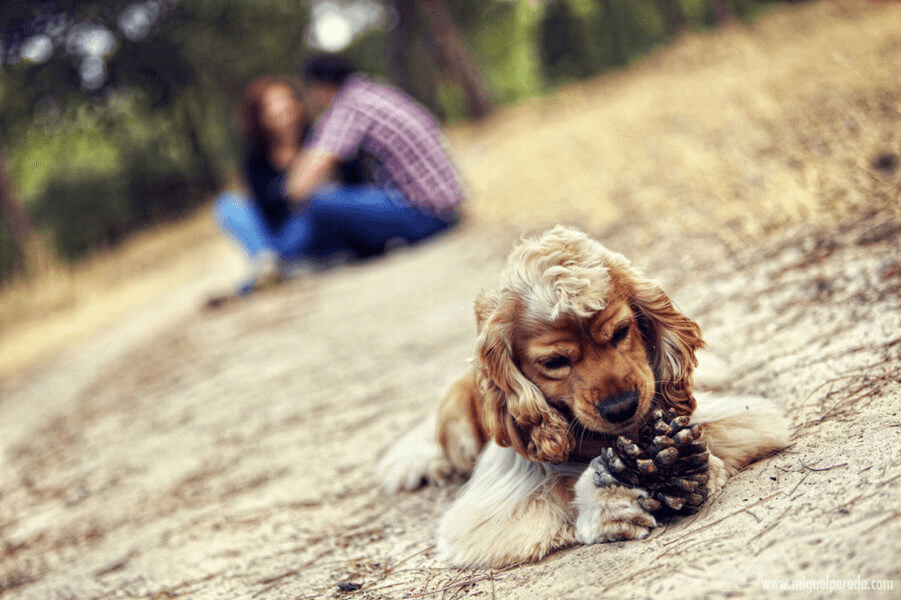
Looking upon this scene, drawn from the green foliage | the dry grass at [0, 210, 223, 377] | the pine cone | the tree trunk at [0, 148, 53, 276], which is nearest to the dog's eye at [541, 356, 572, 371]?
the pine cone

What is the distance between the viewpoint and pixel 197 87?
725 inches

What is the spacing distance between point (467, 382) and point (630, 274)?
34.4 inches

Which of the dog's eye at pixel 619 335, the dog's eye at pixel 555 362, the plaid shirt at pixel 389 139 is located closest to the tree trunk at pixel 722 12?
the plaid shirt at pixel 389 139

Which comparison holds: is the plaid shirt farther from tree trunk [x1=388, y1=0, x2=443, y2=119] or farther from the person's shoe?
tree trunk [x1=388, y1=0, x2=443, y2=119]

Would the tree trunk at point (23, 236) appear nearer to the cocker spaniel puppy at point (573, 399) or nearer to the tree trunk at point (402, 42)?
the tree trunk at point (402, 42)

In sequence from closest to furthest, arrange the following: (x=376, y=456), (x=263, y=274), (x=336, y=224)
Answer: (x=376, y=456), (x=336, y=224), (x=263, y=274)

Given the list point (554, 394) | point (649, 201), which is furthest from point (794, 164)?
point (554, 394)

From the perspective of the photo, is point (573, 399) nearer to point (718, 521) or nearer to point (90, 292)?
point (718, 521)

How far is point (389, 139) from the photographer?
7105 mm

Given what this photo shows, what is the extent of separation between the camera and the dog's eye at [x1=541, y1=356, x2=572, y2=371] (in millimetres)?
2057

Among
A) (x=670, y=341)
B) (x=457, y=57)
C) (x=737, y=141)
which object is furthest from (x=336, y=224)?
(x=457, y=57)

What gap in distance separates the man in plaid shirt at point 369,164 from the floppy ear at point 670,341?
5282 millimetres

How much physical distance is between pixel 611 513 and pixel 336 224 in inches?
237

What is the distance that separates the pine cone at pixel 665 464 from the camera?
75.7 inches
